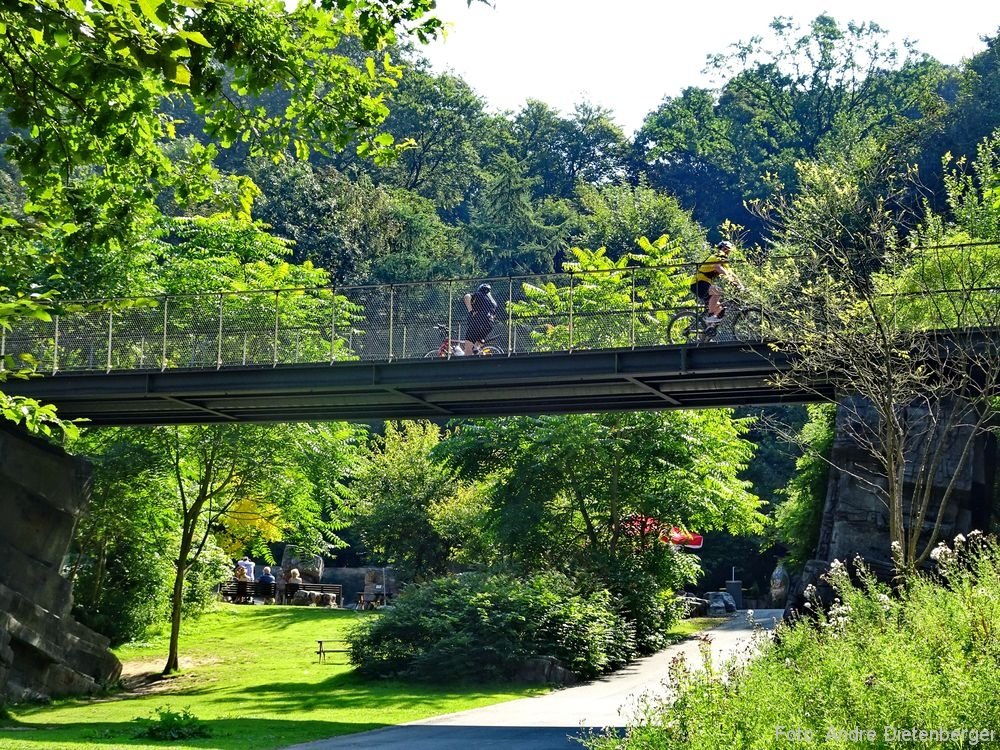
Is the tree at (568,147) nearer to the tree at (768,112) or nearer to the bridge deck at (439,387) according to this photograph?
the tree at (768,112)

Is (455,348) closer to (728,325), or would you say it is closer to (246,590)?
(728,325)

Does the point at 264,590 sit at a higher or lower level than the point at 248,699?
higher

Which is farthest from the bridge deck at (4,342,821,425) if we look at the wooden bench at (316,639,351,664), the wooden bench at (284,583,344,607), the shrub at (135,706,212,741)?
the wooden bench at (284,583,344,607)

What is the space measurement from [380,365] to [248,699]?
7.85 meters

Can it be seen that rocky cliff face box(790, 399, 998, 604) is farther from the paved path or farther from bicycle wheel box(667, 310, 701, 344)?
the paved path

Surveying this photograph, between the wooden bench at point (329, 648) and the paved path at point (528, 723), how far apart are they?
8.19m

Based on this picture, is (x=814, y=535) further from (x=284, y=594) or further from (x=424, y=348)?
(x=284, y=594)

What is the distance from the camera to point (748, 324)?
75.7 feet

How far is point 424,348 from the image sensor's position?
26.7 meters

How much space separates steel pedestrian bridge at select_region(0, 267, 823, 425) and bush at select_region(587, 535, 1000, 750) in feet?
33.0

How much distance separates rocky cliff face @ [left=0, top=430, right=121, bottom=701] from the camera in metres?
28.5

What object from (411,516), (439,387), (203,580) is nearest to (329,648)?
(203,580)

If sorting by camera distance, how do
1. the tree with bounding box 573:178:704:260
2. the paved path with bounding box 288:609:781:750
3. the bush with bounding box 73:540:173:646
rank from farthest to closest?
the tree with bounding box 573:178:704:260 < the bush with bounding box 73:540:173:646 < the paved path with bounding box 288:609:781:750

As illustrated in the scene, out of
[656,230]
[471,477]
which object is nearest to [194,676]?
[471,477]
